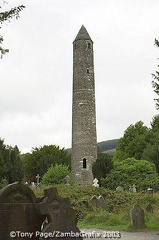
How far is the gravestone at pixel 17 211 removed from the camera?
6035 mm

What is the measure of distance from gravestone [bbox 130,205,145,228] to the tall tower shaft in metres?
21.7

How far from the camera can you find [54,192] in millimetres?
6273

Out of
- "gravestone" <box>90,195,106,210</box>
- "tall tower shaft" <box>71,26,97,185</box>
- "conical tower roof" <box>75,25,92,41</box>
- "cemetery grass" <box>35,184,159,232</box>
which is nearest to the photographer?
"cemetery grass" <box>35,184,159,232</box>

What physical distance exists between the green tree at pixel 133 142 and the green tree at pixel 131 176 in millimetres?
13361

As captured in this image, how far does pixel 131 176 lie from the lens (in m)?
28.2

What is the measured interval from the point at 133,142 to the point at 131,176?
616 inches

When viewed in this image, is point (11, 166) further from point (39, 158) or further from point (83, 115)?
point (39, 158)

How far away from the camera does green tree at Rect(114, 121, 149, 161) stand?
42781 millimetres

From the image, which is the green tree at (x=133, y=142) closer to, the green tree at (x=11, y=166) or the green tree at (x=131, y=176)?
the green tree at (x=131, y=176)

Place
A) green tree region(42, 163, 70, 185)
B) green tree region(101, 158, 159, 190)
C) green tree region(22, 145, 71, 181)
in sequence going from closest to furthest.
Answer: green tree region(101, 158, 159, 190) → green tree region(42, 163, 70, 185) → green tree region(22, 145, 71, 181)

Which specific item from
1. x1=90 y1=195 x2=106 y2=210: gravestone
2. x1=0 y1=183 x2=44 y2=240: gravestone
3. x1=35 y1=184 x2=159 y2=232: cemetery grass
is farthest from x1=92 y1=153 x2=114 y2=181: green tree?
x1=0 y1=183 x2=44 y2=240: gravestone

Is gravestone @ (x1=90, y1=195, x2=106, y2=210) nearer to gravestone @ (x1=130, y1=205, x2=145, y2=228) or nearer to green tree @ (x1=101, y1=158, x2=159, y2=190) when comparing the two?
gravestone @ (x1=130, y1=205, x2=145, y2=228)

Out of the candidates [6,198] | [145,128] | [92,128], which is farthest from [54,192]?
[145,128]

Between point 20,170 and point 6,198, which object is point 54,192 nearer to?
point 6,198
